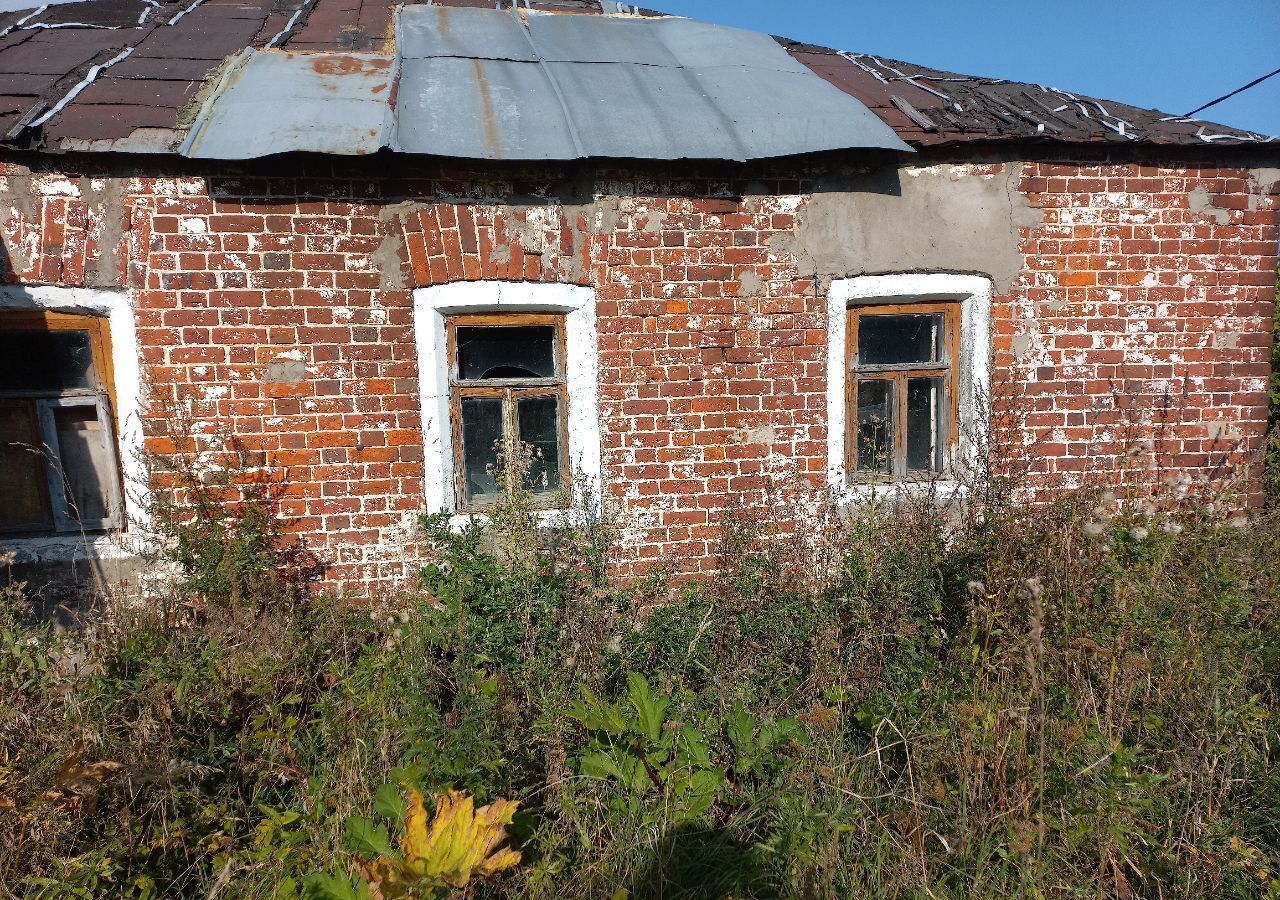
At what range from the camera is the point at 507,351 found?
400 centimetres

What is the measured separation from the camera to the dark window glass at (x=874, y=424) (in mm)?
4336

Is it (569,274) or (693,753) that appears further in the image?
(569,274)

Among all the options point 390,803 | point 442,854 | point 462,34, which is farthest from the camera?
point 462,34

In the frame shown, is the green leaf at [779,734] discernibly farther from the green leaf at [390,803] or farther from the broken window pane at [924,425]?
the broken window pane at [924,425]

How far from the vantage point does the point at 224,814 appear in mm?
2570

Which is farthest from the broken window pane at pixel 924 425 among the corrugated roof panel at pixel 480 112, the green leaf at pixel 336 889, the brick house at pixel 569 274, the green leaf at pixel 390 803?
the green leaf at pixel 336 889

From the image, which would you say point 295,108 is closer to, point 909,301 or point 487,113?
point 487,113

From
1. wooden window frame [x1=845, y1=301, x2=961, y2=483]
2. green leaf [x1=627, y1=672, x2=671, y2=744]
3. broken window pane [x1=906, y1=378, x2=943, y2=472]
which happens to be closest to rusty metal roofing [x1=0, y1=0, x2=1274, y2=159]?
wooden window frame [x1=845, y1=301, x2=961, y2=483]

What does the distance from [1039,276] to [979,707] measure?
2998 millimetres

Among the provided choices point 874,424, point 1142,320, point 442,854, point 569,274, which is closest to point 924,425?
point 874,424

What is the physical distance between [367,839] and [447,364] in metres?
2.57

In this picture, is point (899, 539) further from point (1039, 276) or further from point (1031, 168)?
point (1031, 168)

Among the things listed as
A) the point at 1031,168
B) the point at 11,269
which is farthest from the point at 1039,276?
the point at 11,269

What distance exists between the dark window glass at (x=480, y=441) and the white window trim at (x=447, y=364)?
0.11 metres
